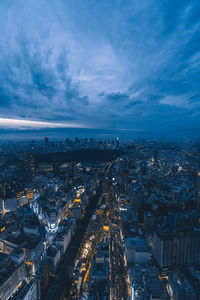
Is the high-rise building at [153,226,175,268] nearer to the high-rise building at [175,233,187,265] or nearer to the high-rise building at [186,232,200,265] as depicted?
the high-rise building at [175,233,187,265]

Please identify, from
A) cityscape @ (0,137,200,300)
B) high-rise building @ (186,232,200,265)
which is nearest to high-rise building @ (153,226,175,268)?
cityscape @ (0,137,200,300)

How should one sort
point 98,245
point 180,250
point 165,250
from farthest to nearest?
point 98,245
point 180,250
point 165,250

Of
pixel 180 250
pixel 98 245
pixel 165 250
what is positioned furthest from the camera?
pixel 98 245

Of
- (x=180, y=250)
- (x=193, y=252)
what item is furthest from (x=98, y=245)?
(x=193, y=252)

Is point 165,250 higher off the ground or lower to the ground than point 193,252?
higher

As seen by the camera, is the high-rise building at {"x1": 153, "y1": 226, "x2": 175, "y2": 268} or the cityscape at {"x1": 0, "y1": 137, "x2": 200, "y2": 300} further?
the high-rise building at {"x1": 153, "y1": 226, "x2": 175, "y2": 268}

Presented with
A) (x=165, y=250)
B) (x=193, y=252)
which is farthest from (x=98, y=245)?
(x=193, y=252)

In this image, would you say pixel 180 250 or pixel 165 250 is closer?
pixel 165 250

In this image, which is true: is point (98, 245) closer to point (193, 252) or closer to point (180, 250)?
point (180, 250)

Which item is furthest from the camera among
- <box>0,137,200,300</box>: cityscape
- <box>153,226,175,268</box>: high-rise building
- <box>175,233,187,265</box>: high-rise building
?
<box>175,233,187,265</box>: high-rise building

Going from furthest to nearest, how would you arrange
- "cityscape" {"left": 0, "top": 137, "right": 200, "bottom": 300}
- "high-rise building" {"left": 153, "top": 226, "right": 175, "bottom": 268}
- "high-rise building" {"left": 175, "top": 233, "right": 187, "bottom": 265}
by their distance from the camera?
"high-rise building" {"left": 175, "top": 233, "right": 187, "bottom": 265}
"high-rise building" {"left": 153, "top": 226, "right": 175, "bottom": 268}
"cityscape" {"left": 0, "top": 137, "right": 200, "bottom": 300}

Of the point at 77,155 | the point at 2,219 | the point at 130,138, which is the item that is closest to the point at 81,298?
the point at 2,219

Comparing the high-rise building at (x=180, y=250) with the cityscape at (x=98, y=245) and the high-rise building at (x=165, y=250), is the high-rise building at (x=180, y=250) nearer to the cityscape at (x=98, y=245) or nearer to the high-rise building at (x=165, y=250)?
the cityscape at (x=98, y=245)

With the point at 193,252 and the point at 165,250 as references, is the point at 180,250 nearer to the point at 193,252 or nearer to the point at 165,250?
the point at 193,252
